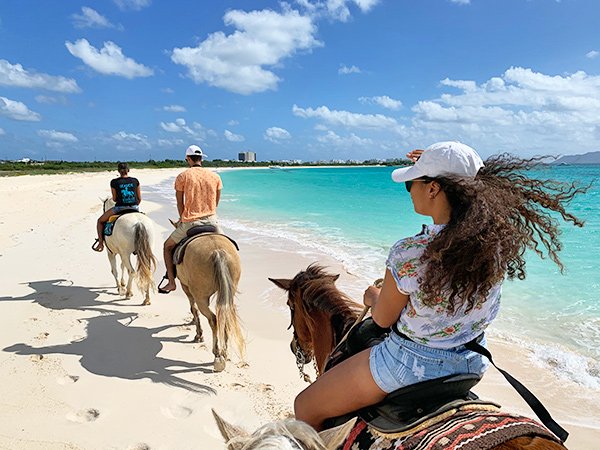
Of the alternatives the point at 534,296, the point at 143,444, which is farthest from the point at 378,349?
the point at 534,296

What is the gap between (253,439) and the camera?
118 centimetres

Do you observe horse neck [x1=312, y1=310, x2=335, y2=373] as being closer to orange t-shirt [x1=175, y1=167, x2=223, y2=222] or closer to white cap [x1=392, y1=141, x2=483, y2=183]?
white cap [x1=392, y1=141, x2=483, y2=183]

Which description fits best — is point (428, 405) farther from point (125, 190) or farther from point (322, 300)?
point (125, 190)

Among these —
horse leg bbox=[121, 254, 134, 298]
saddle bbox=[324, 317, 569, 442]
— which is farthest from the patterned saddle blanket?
horse leg bbox=[121, 254, 134, 298]

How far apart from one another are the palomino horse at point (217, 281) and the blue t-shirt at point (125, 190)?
2738 mm

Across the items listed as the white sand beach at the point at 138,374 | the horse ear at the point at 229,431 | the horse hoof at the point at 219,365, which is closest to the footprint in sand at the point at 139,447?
the white sand beach at the point at 138,374

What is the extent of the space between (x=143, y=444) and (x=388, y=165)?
174738 millimetres

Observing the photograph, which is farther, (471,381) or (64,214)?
(64,214)

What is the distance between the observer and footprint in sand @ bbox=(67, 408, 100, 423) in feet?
11.4

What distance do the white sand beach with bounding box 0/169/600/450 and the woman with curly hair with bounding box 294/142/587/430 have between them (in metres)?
1.87

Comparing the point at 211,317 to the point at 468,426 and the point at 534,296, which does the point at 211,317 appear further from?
the point at 534,296

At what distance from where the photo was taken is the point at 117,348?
4988 mm

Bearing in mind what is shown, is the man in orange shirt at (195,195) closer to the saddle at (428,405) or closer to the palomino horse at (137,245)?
the palomino horse at (137,245)

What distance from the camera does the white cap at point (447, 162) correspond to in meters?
1.56
